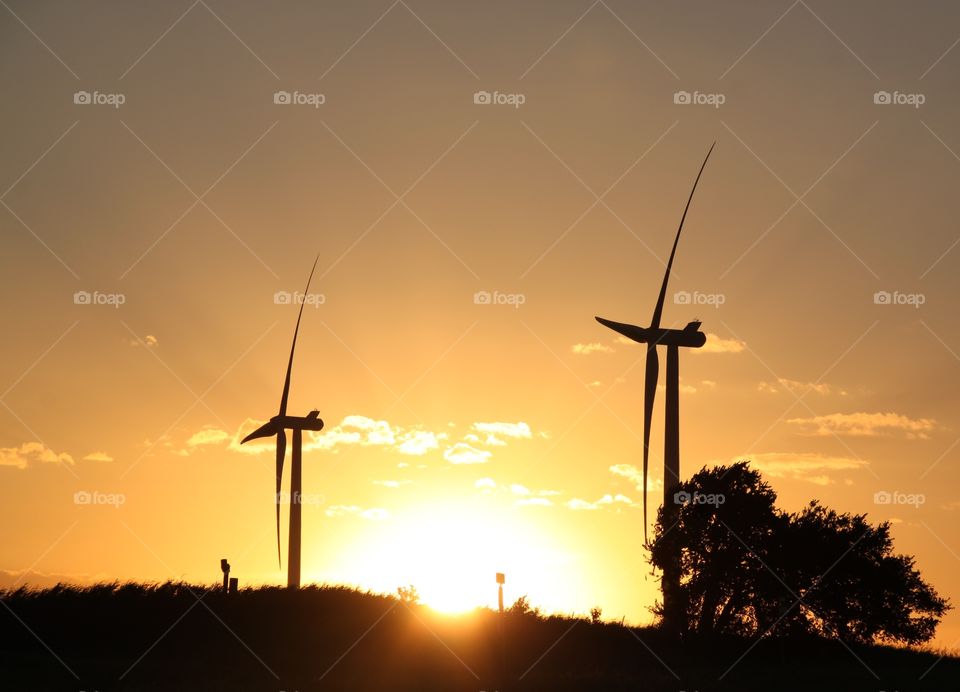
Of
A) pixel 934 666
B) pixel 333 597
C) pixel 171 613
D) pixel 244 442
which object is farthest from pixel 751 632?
pixel 244 442

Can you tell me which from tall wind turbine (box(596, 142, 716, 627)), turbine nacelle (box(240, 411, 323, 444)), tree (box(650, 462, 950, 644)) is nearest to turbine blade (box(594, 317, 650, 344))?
tall wind turbine (box(596, 142, 716, 627))

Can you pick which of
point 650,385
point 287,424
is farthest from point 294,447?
point 650,385

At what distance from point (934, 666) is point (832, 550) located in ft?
37.2

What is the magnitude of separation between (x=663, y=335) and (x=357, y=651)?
30.5 metres

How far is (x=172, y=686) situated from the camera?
53.9 metres

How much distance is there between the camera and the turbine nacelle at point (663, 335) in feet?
271

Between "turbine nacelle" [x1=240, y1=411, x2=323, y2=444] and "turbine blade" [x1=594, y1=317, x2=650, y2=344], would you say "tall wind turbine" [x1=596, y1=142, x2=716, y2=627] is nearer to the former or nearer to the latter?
"turbine blade" [x1=594, y1=317, x2=650, y2=344]

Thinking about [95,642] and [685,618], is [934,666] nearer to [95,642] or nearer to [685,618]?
[685,618]

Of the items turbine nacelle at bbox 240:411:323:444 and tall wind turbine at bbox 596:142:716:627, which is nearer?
tall wind turbine at bbox 596:142:716:627

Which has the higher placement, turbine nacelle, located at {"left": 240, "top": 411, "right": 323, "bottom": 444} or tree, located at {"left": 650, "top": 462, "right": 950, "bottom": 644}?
turbine nacelle, located at {"left": 240, "top": 411, "right": 323, "bottom": 444}

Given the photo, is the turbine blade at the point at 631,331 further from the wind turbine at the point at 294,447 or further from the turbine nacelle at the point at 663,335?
the wind turbine at the point at 294,447

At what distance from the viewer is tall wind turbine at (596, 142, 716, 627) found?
79.7 metres

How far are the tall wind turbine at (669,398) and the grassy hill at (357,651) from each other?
13.1 feet

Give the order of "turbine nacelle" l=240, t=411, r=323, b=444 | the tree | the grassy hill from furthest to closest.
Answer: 1. "turbine nacelle" l=240, t=411, r=323, b=444
2. the tree
3. the grassy hill
